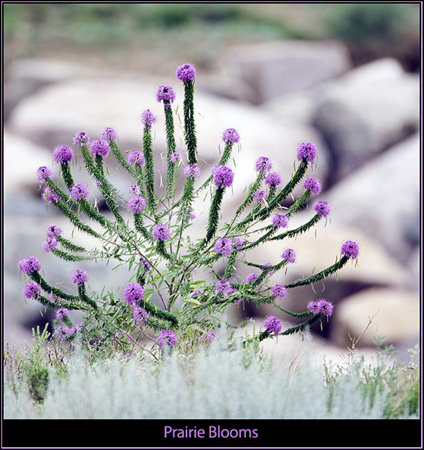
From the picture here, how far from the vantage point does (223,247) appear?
11.4 feet

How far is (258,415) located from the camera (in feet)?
10.0

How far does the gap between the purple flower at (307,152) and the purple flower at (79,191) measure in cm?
107

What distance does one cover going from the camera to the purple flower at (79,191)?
3.43m

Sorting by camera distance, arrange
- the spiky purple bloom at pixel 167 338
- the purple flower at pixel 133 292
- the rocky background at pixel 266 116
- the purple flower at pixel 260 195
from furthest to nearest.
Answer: the rocky background at pixel 266 116 < the purple flower at pixel 260 195 < the spiky purple bloom at pixel 167 338 < the purple flower at pixel 133 292

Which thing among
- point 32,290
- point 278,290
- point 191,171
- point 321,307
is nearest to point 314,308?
point 321,307

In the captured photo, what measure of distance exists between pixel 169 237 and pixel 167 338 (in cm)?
50

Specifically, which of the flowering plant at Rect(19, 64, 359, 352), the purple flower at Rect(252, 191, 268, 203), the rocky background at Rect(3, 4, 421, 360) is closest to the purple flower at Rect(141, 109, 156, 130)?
the flowering plant at Rect(19, 64, 359, 352)

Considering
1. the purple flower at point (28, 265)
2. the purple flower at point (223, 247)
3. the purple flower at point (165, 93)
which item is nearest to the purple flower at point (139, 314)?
the purple flower at point (223, 247)

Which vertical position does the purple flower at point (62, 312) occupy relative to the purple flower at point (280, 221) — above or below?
below

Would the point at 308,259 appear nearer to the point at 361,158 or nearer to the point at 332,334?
the point at 332,334

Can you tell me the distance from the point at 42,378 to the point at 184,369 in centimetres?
75

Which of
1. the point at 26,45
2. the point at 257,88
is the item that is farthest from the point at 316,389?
the point at 26,45

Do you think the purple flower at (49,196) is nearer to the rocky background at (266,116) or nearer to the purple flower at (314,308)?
the purple flower at (314,308)

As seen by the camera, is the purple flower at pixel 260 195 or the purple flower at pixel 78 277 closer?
the purple flower at pixel 78 277
